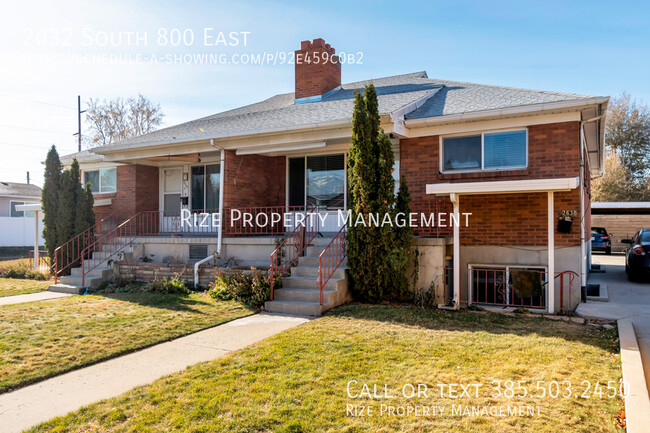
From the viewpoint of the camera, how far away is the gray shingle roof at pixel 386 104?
9523 millimetres

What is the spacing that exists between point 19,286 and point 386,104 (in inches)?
409

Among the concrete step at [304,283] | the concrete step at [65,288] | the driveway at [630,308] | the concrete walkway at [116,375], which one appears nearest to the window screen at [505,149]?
the driveway at [630,308]

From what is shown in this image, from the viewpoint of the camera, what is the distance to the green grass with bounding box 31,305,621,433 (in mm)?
3668

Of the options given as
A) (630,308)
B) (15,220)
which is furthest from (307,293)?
(15,220)

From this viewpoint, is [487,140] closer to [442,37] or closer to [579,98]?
[579,98]

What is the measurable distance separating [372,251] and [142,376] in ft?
15.4

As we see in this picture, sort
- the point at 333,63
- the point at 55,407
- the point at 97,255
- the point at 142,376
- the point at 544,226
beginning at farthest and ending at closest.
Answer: the point at 333,63 < the point at 97,255 < the point at 544,226 < the point at 142,376 < the point at 55,407

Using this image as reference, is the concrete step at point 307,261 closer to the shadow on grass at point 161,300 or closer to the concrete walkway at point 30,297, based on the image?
the shadow on grass at point 161,300

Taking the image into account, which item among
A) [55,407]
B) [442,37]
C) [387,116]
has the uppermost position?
[442,37]

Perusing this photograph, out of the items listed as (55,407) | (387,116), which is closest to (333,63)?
(387,116)

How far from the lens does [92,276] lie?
11.3 metres

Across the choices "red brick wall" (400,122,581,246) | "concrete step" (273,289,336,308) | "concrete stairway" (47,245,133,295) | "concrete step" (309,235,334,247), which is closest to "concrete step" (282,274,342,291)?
"concrete step" (273,289,336,308)

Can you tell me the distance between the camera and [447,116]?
30.4ft

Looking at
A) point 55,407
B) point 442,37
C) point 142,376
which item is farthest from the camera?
point 442,37
